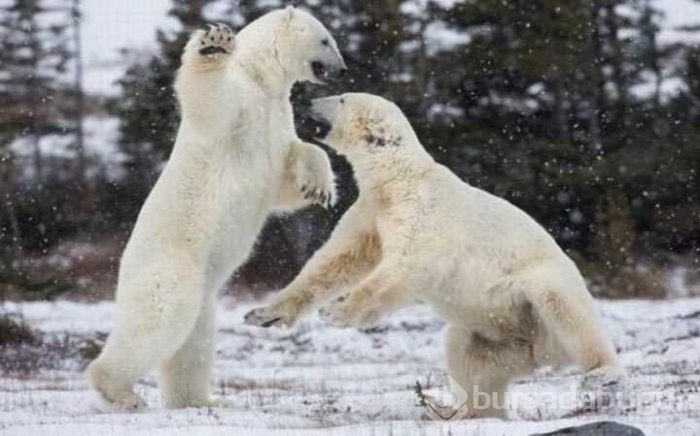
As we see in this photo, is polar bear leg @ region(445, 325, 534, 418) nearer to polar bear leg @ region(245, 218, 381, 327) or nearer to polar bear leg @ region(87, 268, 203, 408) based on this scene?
polar bear leg @ region(245, 218, 381, 327)

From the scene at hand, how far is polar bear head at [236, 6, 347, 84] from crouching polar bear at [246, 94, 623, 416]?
2.94 ft

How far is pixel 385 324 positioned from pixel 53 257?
27.3 feet

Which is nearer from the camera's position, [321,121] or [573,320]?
[573,320]

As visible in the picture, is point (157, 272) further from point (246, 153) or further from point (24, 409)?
point (24, 409)

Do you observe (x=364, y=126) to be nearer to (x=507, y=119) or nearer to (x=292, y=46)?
(x=292, y=46)

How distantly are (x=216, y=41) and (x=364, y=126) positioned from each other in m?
1.05

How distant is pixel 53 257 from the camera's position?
24484mm

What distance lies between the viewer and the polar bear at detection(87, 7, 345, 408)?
807cm

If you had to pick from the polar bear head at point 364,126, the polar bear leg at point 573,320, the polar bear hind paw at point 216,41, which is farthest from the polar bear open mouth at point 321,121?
the polar bear leg at point 573,320

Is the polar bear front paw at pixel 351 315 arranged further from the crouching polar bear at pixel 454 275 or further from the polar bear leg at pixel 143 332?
the polar bear leg at pixel 143 332

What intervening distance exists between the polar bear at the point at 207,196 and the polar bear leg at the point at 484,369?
1506 mm

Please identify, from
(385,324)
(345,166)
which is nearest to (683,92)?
(345,166)

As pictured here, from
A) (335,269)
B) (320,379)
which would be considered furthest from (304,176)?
(320,379)

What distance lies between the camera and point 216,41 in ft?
26.9
